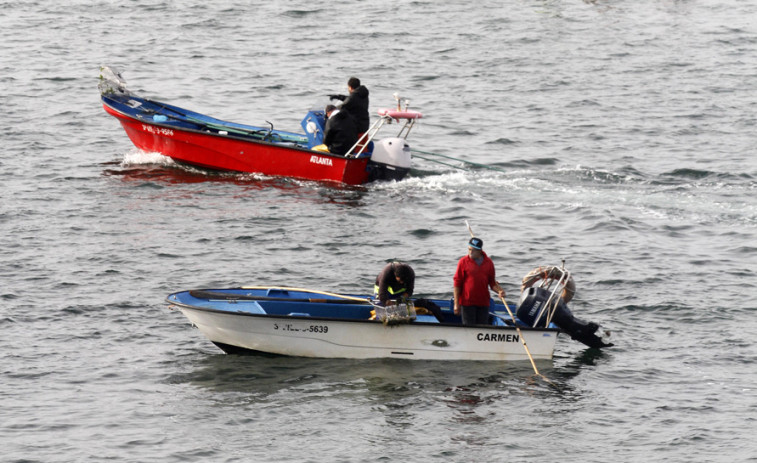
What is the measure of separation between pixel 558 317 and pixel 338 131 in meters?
8.98

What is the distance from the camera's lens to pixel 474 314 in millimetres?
16406

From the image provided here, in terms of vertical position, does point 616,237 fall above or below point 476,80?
below

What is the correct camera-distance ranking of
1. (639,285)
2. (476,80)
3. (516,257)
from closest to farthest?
(639,285) < (516,257) < (476,80)

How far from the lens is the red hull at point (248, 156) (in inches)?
965

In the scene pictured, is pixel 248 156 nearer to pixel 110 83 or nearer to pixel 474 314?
pixel 110 83

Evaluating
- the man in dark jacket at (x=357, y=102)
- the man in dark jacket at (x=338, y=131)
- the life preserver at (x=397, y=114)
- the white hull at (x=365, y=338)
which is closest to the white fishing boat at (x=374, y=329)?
the white hull at (x=365, y=338)

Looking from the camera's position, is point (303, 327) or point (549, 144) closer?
point (303, 327)

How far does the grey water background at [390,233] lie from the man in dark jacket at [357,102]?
1.38m

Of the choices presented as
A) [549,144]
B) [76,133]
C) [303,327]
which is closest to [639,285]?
[303,327]

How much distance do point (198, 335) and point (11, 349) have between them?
2828mm

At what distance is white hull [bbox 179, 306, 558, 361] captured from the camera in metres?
16.1

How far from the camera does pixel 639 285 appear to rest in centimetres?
1969

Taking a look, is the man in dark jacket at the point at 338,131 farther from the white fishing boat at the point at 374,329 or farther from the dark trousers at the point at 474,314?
the dark trousers at the point at 474,314

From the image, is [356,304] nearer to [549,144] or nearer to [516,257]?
[516,257]
